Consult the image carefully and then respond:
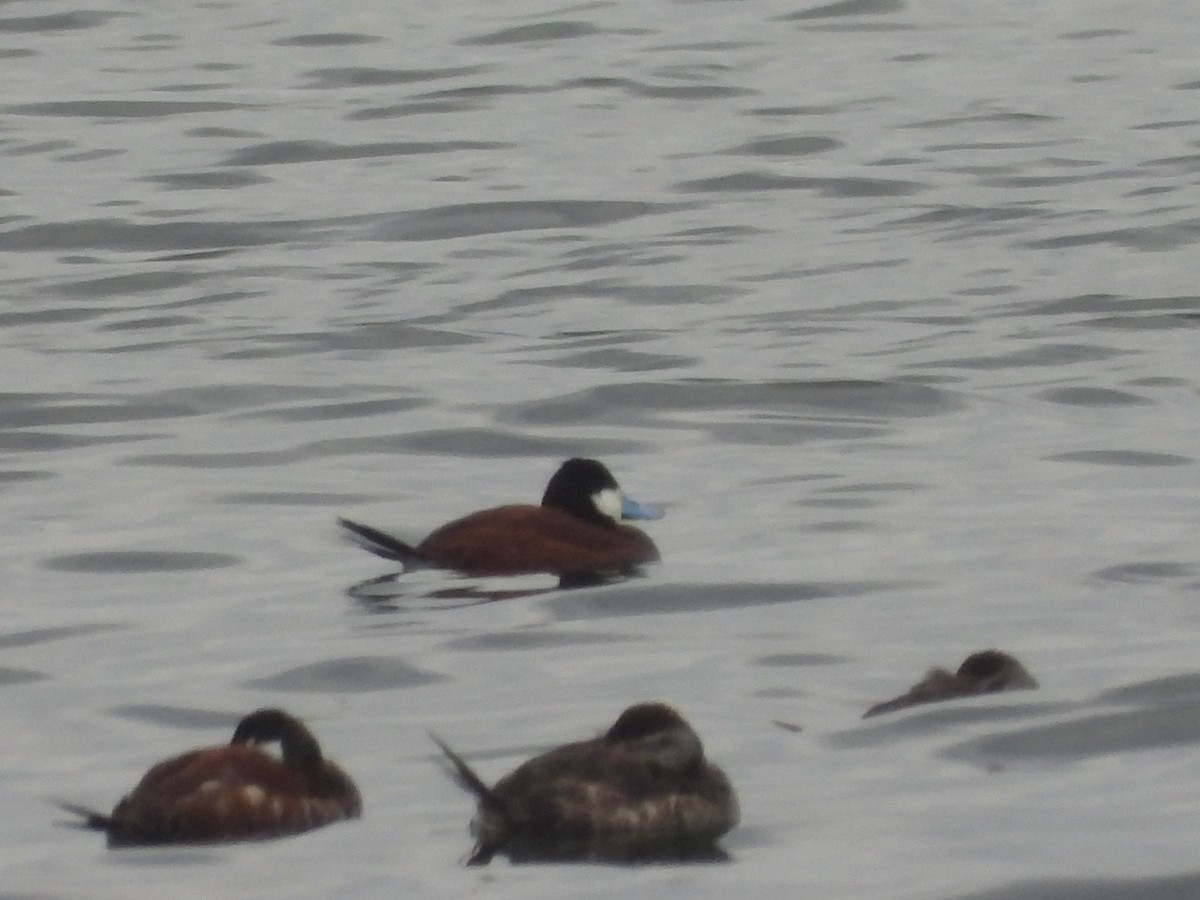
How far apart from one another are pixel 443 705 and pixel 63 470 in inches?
206

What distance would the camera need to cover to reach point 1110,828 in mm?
8203

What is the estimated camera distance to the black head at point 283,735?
27.6 feet

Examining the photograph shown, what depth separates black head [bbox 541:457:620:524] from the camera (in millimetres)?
12688

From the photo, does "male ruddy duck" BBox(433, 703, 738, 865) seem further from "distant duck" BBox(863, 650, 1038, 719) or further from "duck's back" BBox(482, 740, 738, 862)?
"distant duck" BBox(863, 650, 1038, 719)

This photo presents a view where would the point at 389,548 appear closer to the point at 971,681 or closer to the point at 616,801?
the point at 971,681

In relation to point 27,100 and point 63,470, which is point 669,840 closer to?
point 63,470

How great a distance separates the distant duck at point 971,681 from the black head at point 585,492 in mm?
2986

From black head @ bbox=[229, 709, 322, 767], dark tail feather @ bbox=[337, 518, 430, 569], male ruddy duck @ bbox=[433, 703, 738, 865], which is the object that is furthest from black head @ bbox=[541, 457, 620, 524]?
male ruddy duck @ bbox=[433, 703, 738, 865]

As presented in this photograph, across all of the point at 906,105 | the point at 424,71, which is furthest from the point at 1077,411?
the point at 424,71

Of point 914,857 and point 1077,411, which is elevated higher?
point 914,857

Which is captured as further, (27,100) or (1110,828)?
(27,100)

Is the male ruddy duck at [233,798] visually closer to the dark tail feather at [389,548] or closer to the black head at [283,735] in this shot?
the black head at [283,735]

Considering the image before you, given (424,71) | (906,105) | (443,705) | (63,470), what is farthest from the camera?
(424,71)

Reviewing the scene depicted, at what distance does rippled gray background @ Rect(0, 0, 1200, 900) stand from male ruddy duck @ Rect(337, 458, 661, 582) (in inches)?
8.0
